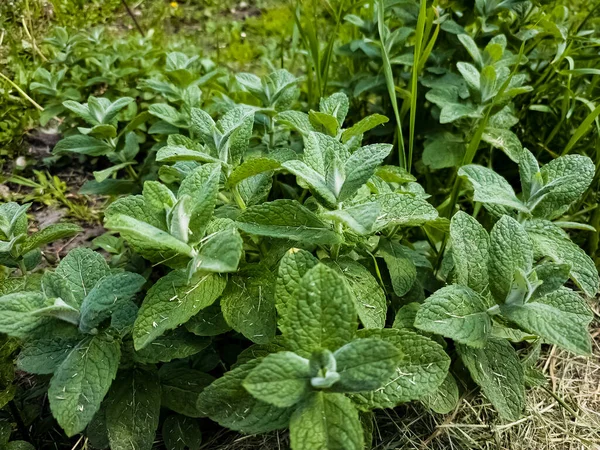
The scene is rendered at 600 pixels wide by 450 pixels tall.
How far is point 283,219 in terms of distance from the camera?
3.58 ft

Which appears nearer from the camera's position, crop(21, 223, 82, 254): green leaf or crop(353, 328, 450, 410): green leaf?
crop(353, 328, 450, 410): green leaf

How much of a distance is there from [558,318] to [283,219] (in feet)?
1.95

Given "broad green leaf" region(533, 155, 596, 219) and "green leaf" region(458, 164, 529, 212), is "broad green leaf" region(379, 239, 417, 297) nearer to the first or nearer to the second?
"green leaf" region(458, 164, 529, 212)

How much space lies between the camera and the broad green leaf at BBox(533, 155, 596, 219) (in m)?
1.20

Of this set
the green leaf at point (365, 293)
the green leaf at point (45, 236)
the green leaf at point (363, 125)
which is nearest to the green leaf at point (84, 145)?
the green leaf at point (45, 236)

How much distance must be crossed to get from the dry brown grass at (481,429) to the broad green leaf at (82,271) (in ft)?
1.72

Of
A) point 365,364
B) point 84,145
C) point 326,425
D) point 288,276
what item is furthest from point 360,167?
point 84,145

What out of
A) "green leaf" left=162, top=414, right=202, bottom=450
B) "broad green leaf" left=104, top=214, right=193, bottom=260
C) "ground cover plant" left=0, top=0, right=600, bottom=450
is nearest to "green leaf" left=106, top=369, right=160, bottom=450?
"ground cover plant" left=0, top=0, right=600, bottom=450

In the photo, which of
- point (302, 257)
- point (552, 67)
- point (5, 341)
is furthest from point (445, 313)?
point (552, 67)

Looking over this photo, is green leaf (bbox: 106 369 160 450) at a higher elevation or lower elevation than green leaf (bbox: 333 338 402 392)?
lower

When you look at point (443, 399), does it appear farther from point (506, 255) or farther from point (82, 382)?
point (82, 382)

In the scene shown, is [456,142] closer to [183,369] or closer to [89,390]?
[183,369]

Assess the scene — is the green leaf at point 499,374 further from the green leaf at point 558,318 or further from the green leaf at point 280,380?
the green leaf at point 280,380

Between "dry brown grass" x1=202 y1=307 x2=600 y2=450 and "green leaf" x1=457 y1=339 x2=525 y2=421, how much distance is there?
0.79ft
